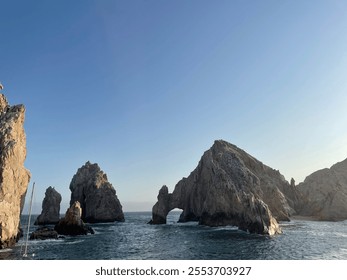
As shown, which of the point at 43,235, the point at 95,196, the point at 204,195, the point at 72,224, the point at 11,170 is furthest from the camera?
the point at 95,196

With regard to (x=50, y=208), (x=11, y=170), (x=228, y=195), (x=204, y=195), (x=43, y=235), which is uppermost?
(x=11, y=170)

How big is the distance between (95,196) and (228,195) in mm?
62978

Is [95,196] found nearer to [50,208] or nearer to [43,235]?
[50,208]

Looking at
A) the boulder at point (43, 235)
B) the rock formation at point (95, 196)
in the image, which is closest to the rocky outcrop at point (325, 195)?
the rock formation at point (95, 196)

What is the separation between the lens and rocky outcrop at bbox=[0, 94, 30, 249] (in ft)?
155

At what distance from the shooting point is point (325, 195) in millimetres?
123812

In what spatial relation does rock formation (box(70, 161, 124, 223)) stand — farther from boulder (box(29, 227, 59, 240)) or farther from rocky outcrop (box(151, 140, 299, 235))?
boulder (box(29, 227, 59, 240))

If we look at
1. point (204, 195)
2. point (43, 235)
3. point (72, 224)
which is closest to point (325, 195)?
point (204, 195)

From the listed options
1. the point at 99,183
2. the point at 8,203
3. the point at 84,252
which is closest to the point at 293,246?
the point at 84,252

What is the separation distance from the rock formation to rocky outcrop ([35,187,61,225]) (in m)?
12.5

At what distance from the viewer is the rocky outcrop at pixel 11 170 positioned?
47.2 meters

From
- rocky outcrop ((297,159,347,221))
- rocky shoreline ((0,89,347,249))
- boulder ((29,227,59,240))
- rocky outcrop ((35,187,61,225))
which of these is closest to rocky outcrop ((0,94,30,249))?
rocky shoreline ((0,89,347,249))

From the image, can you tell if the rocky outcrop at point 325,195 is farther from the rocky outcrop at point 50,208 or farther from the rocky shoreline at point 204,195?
the rocky outcrop at point 50,208

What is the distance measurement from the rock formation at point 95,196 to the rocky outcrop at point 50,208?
1245 cm
